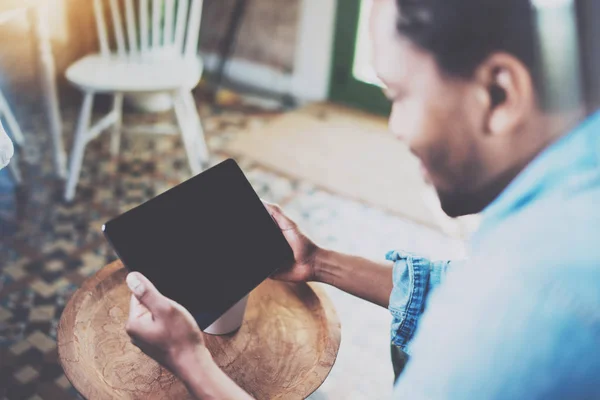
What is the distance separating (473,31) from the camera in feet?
1.73

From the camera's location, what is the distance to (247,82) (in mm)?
3404

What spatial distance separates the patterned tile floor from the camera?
1.47 metres

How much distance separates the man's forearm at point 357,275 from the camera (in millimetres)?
988

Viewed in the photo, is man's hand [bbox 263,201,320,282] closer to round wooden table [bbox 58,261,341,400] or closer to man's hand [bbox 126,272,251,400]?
round wooden table [bbox 58,261,341,400]

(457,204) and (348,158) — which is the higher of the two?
(457,204)

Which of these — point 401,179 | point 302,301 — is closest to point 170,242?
point 302,301

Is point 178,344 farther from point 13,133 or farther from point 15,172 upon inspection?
point 13,133

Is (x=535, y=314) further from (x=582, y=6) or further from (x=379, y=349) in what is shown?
(x=379, y=349)

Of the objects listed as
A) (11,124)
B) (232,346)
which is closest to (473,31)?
(232,346)

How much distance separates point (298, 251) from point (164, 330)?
0.36m

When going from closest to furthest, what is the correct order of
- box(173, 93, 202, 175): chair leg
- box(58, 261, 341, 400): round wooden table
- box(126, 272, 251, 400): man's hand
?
box(126, 272, 251, 400): man's hand
box(58, 261, 341, 400): round wooden table
box(173, 93, 202, 175): chair leg

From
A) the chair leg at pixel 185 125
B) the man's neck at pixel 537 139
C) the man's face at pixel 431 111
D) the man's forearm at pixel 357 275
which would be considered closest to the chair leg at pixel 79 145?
the chair leg at pixel 185 125

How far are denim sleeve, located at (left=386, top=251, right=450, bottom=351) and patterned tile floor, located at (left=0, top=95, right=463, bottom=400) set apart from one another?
22.6 inches

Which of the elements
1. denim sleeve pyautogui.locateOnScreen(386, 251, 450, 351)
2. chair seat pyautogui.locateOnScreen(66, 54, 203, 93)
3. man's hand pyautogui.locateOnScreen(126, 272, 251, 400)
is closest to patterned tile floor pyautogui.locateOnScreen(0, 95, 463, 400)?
chair seat pyautogui.locateOnScreen(66, 54, 203, 93)
